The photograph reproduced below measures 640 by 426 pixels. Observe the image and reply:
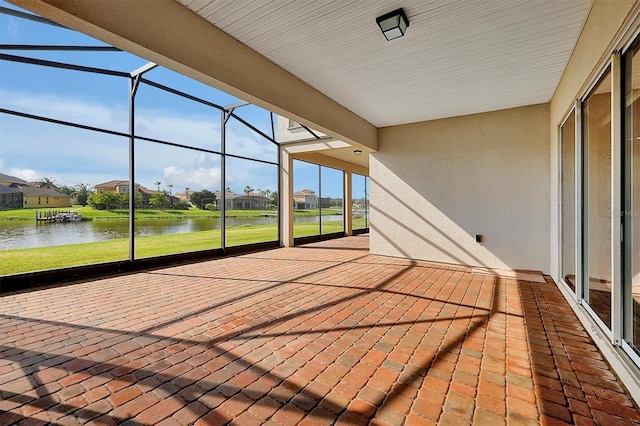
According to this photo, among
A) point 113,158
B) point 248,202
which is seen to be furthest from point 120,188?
point 248,202

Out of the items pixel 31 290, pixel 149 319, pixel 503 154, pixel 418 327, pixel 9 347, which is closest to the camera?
pixel 9 347

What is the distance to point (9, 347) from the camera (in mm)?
2426

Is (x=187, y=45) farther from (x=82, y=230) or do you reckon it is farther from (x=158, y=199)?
(x=82, y=230)

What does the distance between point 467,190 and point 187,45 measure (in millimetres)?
5132

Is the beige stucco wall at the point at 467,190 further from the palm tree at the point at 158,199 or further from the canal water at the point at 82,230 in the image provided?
the palm tree at the point at 158,199

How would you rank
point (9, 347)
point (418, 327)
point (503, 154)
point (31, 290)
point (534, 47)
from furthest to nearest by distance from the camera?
1. point (503, 154)
2. point (31, 290)
3. point (534, 47)
4. point (418, 327)
5. point (9, 347)

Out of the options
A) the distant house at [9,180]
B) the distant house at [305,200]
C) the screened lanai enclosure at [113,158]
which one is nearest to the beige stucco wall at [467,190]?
the distant house at [305,200]

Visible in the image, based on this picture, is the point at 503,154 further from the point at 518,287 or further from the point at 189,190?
the point at 189,190

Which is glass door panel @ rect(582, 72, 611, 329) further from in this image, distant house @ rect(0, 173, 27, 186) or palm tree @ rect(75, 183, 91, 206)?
palm tree @ rect(75, 183, 91, 206)

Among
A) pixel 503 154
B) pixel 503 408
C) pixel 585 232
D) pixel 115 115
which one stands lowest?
pixel 503 408

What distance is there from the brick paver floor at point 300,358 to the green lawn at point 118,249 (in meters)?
1.80

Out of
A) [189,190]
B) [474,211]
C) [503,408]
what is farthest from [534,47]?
[189,190]

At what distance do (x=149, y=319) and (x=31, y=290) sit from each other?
7.76 ft

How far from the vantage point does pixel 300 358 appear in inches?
A: 89.7
